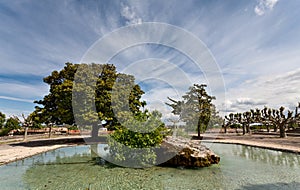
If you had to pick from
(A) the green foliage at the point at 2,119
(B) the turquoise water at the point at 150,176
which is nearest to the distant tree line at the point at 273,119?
(B) the turquoise water at the point at 150,176

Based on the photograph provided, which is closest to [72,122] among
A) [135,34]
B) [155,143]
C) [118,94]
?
[118,94]

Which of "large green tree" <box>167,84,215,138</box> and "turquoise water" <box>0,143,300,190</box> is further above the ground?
"large green tree" <box>167,84,215,138</box>

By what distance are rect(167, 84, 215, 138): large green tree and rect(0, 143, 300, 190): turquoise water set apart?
15095 mm

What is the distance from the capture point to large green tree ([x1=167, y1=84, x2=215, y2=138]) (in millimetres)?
25344

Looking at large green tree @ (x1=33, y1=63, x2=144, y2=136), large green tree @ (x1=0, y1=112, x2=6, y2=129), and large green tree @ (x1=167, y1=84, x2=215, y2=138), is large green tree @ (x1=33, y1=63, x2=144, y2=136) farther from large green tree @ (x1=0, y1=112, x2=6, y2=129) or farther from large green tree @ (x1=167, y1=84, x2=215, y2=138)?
large green tree @ (x1=0, y1=112, x2=6, y2=129)

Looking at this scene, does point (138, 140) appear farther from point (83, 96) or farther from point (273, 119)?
point (273, 119)

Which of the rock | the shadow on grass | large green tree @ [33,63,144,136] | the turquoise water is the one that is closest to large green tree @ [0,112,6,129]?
large green tree @ [33,63,144,136]

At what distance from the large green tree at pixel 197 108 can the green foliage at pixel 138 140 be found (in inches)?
639

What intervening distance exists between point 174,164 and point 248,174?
352 cm

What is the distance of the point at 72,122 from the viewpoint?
65.1 ft

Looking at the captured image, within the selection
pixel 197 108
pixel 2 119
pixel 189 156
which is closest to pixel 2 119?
pixel 2 119

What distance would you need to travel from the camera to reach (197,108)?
2559cm

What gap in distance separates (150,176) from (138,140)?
7.28ft

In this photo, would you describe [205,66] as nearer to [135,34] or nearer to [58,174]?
[135,34]
